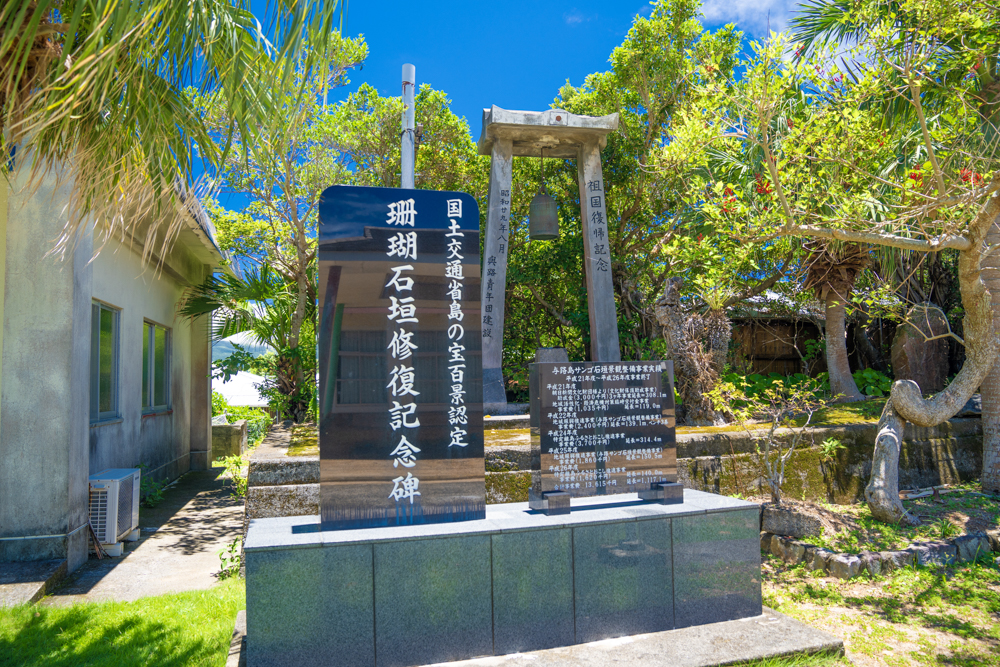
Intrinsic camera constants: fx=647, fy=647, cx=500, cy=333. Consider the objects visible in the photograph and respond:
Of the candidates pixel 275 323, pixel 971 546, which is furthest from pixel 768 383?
pixel 275 323

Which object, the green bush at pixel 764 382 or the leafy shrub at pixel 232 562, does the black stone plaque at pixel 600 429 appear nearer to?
the leafy shrub at pixel 232 562

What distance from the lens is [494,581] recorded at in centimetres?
364

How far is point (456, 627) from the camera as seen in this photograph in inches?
140

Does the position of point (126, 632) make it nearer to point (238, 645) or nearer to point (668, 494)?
point (238, 645)

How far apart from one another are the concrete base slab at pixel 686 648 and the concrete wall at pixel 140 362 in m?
4.60

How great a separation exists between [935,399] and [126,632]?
704 cm

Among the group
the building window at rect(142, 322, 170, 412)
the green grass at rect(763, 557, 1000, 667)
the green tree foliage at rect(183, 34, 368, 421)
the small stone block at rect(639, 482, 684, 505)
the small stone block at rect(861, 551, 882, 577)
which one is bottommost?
the green grass at rect(763, 557, 1000, 667)

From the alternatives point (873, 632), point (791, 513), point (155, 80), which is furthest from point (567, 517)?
point (155, 80)

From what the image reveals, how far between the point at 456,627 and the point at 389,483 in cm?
88

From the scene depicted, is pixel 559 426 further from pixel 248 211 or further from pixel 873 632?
pixel 248 211

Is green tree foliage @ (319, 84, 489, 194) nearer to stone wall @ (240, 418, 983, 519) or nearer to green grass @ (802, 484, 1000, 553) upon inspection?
stone wall @ (240, 418, 983, 519)

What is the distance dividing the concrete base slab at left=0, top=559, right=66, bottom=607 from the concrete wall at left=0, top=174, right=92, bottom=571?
0.41ft

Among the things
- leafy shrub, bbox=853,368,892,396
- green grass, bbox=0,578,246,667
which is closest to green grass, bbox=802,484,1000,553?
leafy shrub, bbox=853,368,892,396

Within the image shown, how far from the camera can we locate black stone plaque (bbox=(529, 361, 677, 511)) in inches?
164
